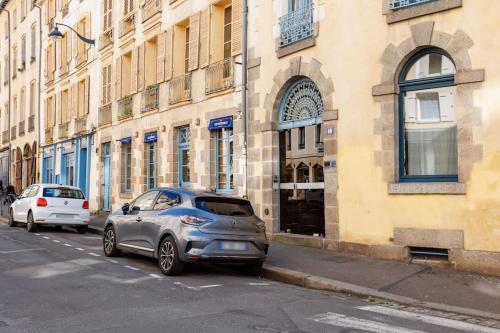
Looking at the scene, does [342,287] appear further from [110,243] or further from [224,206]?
[110,243]

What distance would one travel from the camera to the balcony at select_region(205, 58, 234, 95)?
1563cm

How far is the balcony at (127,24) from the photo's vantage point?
2155cm

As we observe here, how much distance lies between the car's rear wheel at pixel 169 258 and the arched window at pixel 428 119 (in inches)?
184

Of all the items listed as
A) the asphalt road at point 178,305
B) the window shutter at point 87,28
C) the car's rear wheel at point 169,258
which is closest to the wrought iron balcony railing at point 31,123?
the window shutter at point 87,28

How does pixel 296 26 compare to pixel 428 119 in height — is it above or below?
above

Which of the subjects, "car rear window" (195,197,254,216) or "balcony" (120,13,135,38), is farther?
"balcony" (120,13,135,38)

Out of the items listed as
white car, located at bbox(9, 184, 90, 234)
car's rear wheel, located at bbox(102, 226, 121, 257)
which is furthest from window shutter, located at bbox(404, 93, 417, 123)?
white car, located at bbox(9, 184, 90, 234)

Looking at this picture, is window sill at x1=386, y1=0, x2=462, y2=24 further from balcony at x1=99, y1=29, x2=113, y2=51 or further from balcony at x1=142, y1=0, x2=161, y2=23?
balcony at x1=99, y1=29, x2=113, y2=51

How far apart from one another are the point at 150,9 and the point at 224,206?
12598 mm

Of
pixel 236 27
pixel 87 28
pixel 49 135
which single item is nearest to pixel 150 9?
pixel 236 27

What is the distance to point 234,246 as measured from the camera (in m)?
9.41

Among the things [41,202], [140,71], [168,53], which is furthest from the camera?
[140,71]

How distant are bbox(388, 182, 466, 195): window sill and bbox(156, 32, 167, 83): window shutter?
1062 cm

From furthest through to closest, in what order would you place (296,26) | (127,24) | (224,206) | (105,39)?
(105,39)
(127,24)
(296,26)
(224,206)
